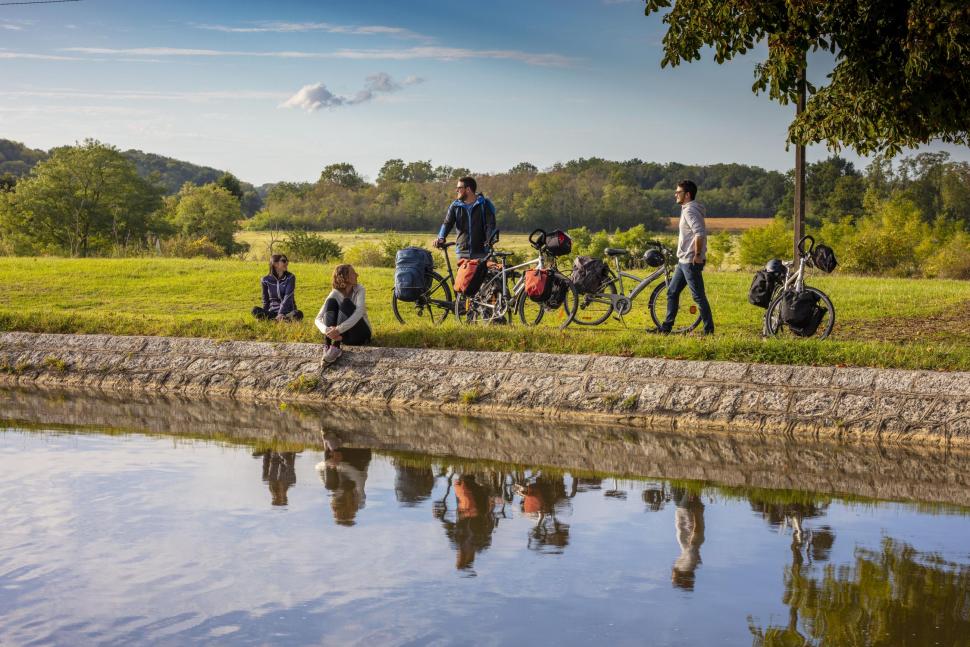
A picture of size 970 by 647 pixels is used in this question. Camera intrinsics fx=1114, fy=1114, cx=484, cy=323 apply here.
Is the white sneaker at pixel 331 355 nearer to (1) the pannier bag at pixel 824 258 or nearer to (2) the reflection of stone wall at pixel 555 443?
(2) the reflection of stone wall at pixel 555 443

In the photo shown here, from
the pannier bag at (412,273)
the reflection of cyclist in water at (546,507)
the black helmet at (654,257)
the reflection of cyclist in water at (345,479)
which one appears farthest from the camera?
the pannier bag at (412,273)

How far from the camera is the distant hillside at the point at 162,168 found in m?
116

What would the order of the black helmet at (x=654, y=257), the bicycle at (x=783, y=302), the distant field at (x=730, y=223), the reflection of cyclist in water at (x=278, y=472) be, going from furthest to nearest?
the distant field at (x=730, y=223) → the black helmet at (x=654, y=257) → the bicycle at (x=783, y=302) → the reflection of cyclist in water at (x=278, y=472)

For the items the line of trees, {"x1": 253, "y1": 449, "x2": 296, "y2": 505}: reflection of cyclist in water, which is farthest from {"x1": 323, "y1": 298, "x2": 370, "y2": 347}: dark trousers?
the line of trees

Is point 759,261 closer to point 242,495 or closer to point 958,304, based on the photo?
point 958,304

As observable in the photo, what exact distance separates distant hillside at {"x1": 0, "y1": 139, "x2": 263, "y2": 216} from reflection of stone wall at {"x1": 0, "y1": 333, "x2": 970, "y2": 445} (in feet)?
316

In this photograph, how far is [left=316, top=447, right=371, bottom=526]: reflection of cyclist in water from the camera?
706 centimetres

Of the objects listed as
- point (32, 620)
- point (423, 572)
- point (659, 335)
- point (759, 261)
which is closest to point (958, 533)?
point (423, 572)

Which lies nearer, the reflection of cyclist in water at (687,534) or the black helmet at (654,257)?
the reflection of cyclist in water at (687,534)

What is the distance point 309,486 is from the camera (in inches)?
309

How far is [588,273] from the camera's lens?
1388 centimetres

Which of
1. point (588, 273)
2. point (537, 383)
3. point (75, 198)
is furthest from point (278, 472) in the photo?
point (75, 198)

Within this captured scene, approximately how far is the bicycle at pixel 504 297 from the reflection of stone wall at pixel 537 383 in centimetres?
232

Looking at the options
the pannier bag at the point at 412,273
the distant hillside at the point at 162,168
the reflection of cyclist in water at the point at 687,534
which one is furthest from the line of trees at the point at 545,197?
the reflection of cyclist in water at the point at 687,534
